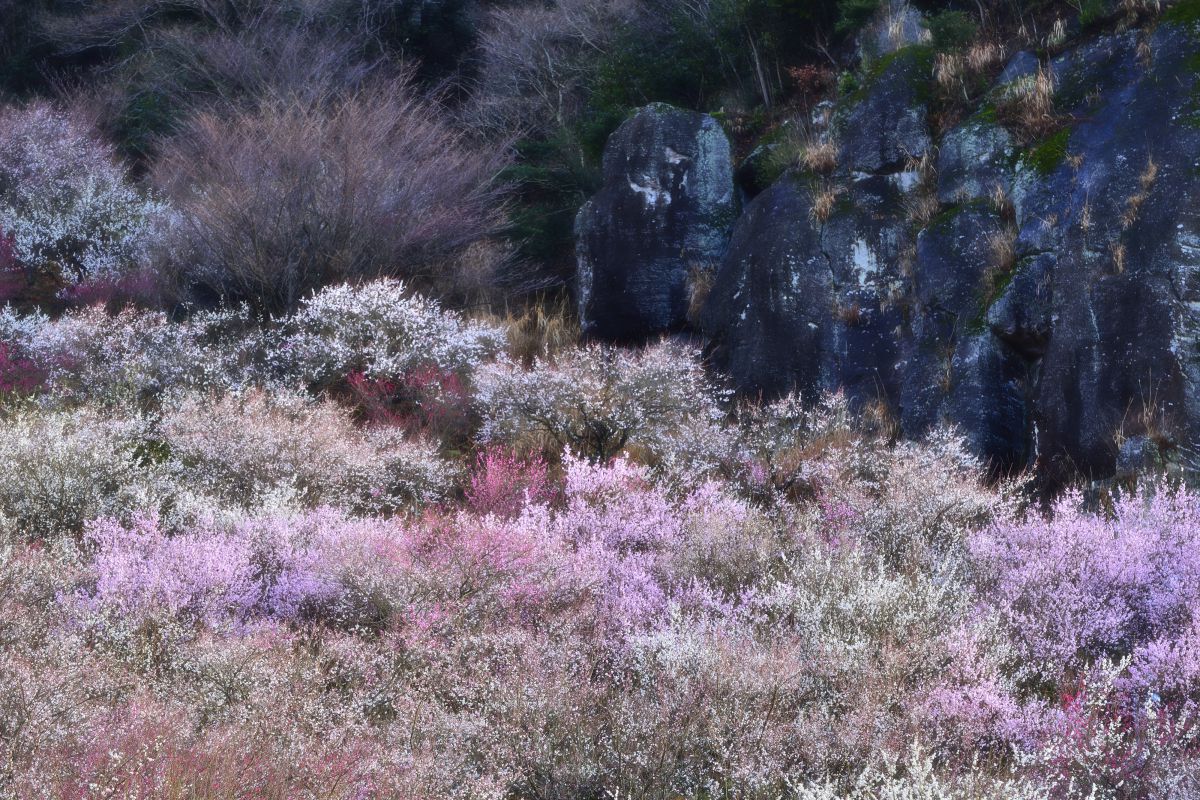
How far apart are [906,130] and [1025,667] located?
673cm

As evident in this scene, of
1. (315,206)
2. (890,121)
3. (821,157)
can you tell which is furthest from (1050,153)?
(315,206)

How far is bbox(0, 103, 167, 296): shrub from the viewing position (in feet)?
48.2

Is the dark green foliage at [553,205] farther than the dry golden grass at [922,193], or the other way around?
the dark green foliage at [553,205]

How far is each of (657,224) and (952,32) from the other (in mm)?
3890

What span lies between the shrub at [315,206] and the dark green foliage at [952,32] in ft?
21.3

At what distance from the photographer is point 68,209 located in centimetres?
1559

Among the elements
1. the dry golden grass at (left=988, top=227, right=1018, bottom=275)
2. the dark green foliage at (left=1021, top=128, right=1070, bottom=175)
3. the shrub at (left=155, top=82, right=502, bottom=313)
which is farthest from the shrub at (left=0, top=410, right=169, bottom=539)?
the dark green foliage at (left=1021, top=128, right=1070, bottom=175)

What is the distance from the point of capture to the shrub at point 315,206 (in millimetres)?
11531

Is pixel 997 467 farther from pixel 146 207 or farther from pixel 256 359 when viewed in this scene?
pixel 146 207

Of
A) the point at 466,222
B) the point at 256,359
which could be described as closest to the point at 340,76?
the point at 466,222

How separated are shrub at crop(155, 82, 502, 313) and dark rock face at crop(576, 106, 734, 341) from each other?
2.32 metres

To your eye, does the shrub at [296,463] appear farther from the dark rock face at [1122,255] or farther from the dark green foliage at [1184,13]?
the dark green foliage at [1184,13]

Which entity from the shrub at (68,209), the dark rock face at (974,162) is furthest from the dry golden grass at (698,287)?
the shrub at (68,209)

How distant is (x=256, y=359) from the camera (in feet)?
33.6
